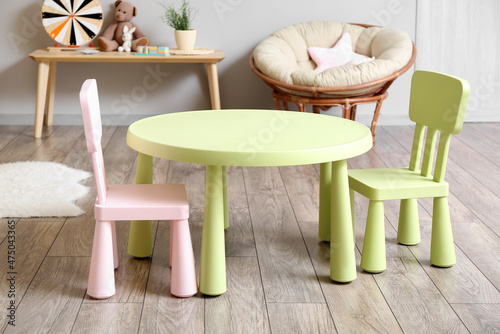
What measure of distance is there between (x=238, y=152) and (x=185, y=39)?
2645 mm

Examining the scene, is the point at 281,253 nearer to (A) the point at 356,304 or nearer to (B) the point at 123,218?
(A) the point at 356,304

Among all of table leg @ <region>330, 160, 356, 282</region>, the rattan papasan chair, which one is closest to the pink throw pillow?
the rattan papasan chair

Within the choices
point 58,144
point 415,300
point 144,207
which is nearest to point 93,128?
point 144,207

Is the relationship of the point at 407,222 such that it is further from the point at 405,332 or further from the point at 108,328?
the point at 108,328

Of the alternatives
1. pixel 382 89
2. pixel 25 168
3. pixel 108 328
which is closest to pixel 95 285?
pixel 108 328

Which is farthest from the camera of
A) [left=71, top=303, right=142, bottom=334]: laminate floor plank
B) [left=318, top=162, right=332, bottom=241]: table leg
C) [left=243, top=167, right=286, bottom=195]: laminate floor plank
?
[left=243, top=167, right=286, bottom=195]: laminate floor plank

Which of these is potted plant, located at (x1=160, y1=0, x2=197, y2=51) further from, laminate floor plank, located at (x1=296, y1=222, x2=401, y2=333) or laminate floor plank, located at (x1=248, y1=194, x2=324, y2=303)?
laminate floor plank, located at (x1=296, y1=222, x2=401, y2=333)

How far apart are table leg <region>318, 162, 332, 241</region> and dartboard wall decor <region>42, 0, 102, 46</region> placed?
2.56 meters

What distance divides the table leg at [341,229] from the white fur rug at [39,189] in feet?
3.87

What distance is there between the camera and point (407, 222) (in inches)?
94.7

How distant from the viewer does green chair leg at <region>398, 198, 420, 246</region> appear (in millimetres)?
2393

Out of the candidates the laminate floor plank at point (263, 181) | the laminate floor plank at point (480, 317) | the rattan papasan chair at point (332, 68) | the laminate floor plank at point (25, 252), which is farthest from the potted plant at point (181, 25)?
the laminate floor plank at point (480, 317)

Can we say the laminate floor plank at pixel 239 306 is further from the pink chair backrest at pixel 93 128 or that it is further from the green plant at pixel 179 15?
the green plant at pixel 179 15

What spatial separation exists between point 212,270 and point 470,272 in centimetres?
86
